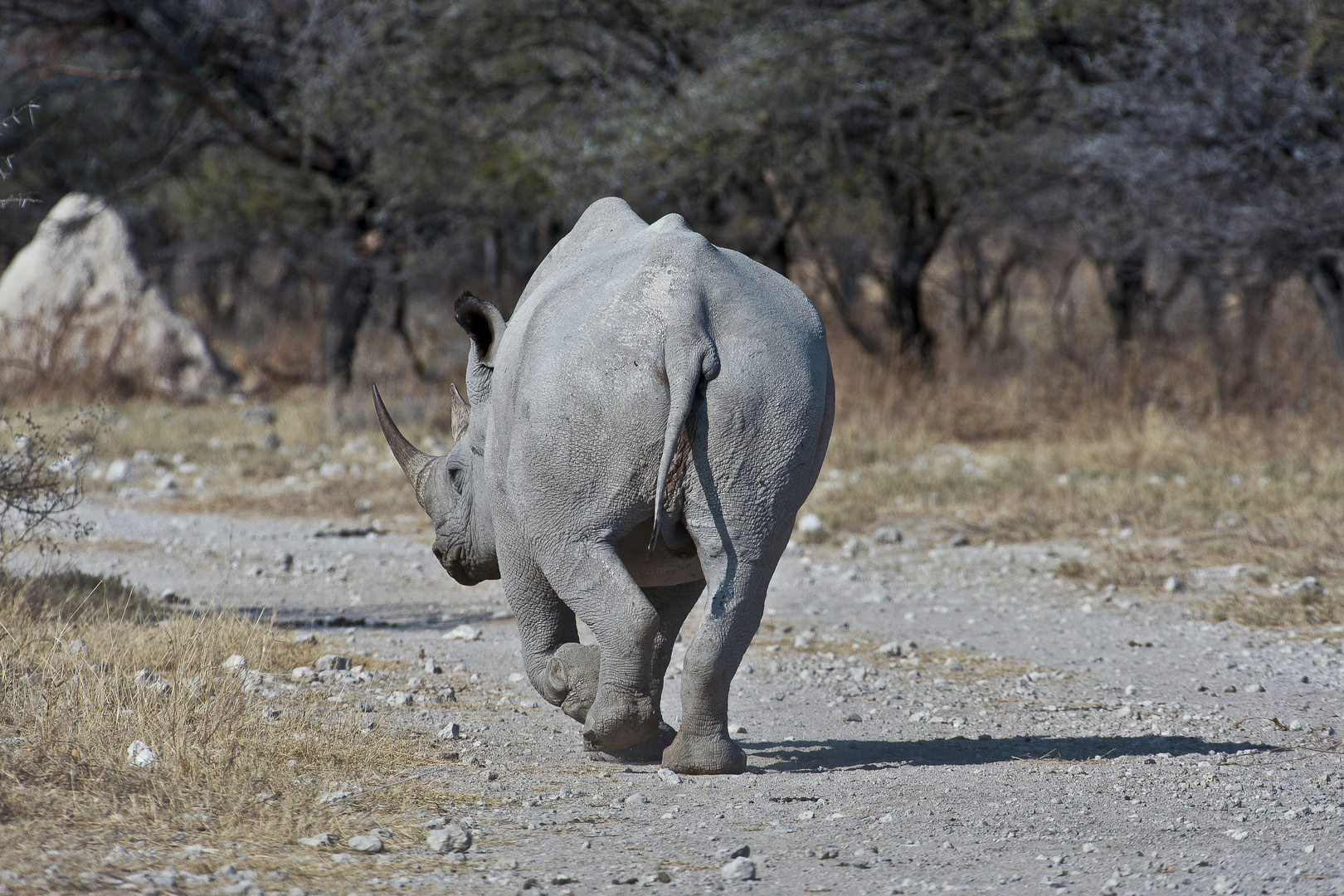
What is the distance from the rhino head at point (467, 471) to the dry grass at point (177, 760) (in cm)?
62

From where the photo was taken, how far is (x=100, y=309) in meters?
15.1

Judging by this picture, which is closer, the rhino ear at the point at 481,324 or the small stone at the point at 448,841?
the small stone at the point at 448,841

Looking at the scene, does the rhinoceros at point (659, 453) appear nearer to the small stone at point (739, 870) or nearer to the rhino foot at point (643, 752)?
the rhino foot at point (643, 752)

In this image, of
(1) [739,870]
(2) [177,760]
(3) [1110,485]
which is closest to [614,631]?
(1) [739,870]

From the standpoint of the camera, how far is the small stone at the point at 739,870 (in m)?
3.01

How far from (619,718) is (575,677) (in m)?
0.31

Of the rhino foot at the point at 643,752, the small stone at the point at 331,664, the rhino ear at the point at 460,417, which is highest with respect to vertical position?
the rhino ear at the point at 460,417

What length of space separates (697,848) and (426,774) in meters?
0.98

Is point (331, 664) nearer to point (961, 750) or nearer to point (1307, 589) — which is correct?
point (961, 750)

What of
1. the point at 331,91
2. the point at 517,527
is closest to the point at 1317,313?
the point at 331,91

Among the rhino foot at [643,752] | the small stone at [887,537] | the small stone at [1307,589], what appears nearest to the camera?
the rhino foot at [643,752]

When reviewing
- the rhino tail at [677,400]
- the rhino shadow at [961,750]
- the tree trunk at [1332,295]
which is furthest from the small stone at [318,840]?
the tree trunk at [1332,295]

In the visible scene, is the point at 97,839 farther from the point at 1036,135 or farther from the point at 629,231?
the point at 1036,135

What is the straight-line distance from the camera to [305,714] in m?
4.14
